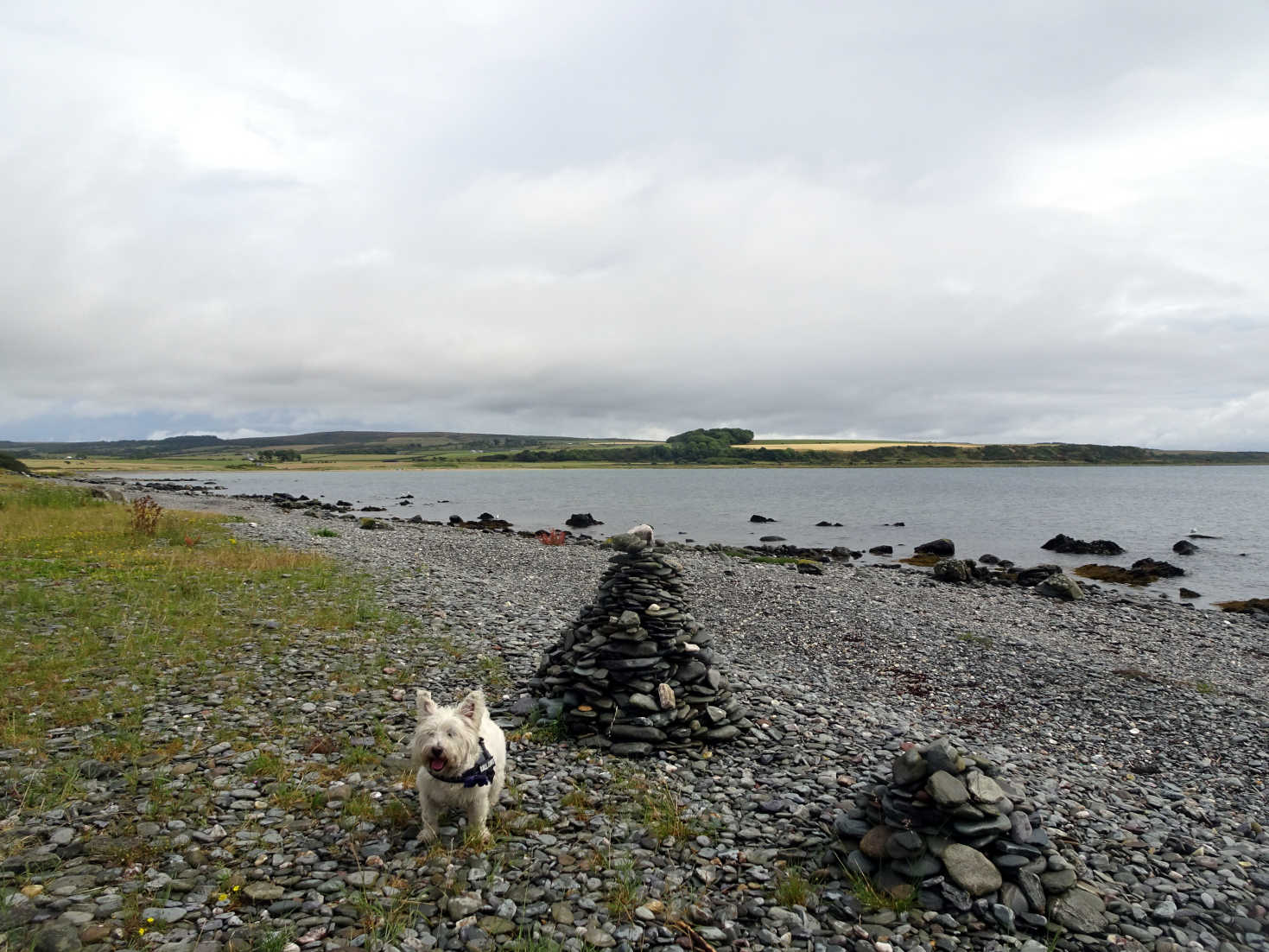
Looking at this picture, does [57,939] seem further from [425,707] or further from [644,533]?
[644,533]

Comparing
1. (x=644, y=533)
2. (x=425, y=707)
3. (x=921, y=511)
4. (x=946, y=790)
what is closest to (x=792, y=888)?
(x=946, y=790)

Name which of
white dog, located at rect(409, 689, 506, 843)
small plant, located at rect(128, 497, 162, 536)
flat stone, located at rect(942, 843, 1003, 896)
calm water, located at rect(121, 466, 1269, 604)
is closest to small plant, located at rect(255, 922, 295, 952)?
white dog, located at rect(409, 689, 506, 843)

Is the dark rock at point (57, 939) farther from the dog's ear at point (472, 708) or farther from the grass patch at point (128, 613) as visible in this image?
the grass patch at point (128, 613)

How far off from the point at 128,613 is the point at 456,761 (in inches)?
516

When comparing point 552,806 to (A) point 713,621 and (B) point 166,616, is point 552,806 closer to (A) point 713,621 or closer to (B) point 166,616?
(B) point 166,616

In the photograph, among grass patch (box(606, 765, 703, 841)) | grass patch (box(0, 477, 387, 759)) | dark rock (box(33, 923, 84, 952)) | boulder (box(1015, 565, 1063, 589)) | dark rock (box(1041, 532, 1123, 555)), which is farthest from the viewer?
dark rock (box(1041, 532, 1123, 555))

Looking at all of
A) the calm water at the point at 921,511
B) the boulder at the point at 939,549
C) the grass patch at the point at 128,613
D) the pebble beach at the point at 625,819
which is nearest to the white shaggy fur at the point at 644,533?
the pebble beach at the point at 625,819

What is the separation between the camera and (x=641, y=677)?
34.8ft

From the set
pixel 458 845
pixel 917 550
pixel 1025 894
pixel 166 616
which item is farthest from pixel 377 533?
pixel 1025 894

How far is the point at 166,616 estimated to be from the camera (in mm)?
15070

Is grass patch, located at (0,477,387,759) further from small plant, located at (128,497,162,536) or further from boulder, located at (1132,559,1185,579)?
boulder, located at (1132,559,1185,579)

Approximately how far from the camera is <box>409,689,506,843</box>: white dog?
6555 millimetres

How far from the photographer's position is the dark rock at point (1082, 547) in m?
48.6

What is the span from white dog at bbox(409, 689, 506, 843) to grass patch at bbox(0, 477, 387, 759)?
449cm
